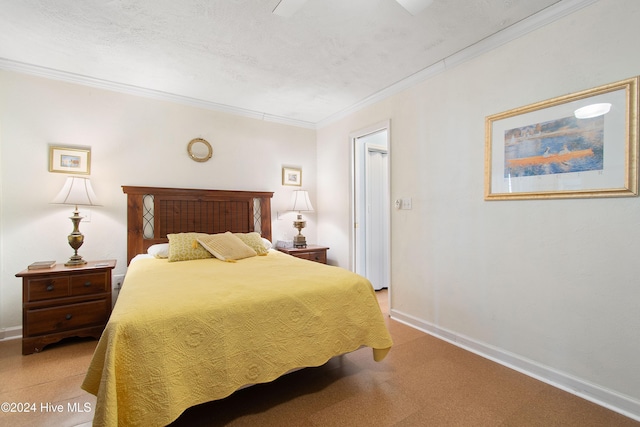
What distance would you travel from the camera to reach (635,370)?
163 centimetres

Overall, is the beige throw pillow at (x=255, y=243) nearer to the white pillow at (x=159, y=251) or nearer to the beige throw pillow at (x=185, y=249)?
the beige throw pillow at (x=185, y=249)

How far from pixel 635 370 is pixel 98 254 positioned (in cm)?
442

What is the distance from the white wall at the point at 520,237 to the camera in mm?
1700

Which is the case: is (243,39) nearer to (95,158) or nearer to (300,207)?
(95,158)

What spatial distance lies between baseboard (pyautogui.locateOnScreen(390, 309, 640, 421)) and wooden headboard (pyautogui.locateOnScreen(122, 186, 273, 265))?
8.17 feet

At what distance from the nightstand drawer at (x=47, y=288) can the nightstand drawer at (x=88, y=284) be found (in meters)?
0.05

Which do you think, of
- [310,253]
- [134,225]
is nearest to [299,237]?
[310,253]

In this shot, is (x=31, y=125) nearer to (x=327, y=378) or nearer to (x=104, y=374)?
(x=104, y=374)

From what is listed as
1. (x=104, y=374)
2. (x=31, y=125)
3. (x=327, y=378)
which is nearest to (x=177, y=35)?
(x=31, y=125)

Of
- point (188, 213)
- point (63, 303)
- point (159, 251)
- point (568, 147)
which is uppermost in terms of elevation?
point (568, 147)

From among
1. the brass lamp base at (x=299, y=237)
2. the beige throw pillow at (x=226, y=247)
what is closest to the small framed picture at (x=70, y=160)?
the beige throw pillow at (x=226, y=247)

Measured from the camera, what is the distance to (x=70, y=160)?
9.37 ft

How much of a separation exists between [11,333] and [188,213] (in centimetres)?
188

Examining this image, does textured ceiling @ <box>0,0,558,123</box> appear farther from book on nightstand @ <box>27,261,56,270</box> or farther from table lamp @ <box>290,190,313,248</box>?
book on nightstand @ <box>27,261,56,270</box>
